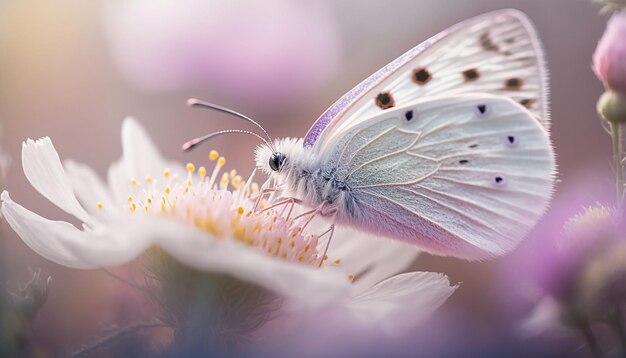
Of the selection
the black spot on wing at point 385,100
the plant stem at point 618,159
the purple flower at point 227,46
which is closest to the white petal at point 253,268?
the plant stem at point 618,159

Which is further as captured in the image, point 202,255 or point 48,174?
point 48,174

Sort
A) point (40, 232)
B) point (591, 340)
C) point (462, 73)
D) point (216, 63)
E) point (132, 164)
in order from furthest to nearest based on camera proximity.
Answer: point (216, 63) → point (132, 164) → point (462, 73) → point (40, 232) → point (591, 340)

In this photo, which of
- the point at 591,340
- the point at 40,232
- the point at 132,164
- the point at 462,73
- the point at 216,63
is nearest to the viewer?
the point at 591,340

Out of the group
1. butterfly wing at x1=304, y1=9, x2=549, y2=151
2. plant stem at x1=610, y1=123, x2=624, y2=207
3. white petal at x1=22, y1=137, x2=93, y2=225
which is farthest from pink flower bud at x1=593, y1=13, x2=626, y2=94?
white petal at x1=22, y1=137, x2=93, y2=225

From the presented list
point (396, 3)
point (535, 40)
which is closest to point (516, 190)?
point (535, 40)

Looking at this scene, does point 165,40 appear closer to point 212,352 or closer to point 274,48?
point 274,48

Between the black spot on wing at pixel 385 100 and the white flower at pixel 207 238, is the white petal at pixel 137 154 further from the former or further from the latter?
the black spot on wing at pixel 385 100

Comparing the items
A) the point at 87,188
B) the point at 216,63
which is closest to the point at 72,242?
the point at 87,188

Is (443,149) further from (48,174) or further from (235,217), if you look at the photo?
(48,174)

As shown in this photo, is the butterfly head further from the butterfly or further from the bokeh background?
the bokeh background
